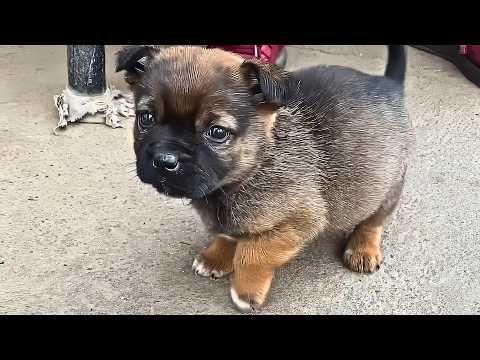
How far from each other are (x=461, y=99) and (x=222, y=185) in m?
2.76

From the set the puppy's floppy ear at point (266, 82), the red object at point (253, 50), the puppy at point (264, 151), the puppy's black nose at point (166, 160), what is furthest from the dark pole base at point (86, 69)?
the puppy's black nose at point (166, 160)

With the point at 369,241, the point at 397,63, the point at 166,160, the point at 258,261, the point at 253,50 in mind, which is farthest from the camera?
the point at 253,50

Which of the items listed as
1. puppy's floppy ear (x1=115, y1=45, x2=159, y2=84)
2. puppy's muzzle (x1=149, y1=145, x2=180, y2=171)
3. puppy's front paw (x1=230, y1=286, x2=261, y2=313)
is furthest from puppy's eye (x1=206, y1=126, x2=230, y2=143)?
puppy's front paw (x1=230, y1=286, x2=261, y2=313)

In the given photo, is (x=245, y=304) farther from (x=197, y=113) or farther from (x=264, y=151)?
(x=197, y=113)

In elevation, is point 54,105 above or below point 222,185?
below

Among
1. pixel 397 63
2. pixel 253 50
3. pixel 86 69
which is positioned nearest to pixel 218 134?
pixel 397 63

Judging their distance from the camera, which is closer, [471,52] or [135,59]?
[135,59]

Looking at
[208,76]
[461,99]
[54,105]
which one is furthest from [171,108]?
[461,99]

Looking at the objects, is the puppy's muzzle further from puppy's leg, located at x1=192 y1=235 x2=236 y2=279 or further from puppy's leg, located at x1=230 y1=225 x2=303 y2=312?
puppy's leg, located at x1=192 y1=235 x2=236 y2=279

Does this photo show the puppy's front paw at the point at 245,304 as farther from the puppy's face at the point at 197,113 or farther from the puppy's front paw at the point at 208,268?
the puppy's face at the point at 197,113

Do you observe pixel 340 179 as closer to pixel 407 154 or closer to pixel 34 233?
pixel 407 154

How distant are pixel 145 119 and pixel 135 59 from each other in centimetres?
27

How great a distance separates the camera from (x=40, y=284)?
9.61ft

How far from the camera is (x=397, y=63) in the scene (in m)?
3.40
